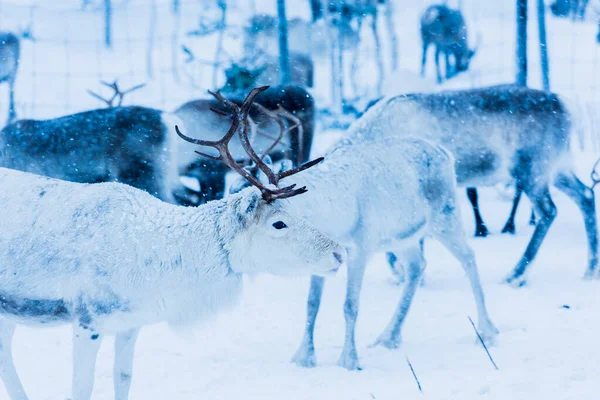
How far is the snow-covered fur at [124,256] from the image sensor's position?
293cm

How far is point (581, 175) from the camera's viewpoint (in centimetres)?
813

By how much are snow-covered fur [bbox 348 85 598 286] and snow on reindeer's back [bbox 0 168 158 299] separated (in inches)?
112

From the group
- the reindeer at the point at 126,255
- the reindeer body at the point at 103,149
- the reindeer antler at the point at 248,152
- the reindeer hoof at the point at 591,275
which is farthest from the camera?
the reindeer body at the point at 103,149

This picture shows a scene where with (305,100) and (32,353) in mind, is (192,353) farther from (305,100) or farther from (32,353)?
(305,100)

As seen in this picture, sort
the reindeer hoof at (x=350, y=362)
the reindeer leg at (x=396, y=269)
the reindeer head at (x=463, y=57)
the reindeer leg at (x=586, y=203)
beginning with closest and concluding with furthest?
the reindeer hoof at (x=350, y=362) < the reindeer leg at (x=586, y=203) < the reindeer leg at (x=396, y=269) < the reindeer head at (x=463, y=57)

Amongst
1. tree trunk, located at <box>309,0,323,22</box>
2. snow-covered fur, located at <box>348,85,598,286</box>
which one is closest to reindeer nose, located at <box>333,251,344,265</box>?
snow-covered fur, located at <box>348,85,598,286</box>

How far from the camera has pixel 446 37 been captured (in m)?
16.8

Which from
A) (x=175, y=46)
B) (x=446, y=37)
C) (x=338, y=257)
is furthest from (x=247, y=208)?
(x=175, y=46)

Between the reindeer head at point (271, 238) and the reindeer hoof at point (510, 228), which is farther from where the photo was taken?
the reindeer hoof at point (510, 228)

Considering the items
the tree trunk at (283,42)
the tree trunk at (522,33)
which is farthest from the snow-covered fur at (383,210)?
the tree trunk at (283,42)

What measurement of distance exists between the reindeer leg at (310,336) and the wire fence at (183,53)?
23.5 feet

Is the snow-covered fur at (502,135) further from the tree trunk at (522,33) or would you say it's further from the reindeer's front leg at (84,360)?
the reindeer's front leg at (84,360)

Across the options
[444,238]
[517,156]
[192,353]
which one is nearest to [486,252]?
[517,156]

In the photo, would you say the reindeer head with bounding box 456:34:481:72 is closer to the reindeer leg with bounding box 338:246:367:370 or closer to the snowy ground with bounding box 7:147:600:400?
the snowy ground with bounding box 7:147:600:400
